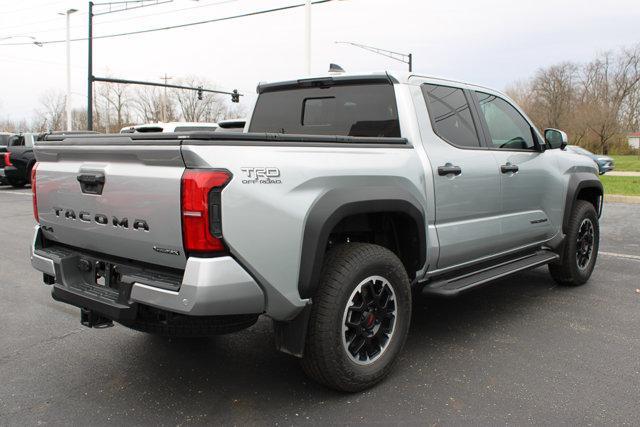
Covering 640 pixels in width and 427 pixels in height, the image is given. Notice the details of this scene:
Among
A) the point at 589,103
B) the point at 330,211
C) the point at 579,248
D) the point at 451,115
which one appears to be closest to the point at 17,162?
the point at 451,115

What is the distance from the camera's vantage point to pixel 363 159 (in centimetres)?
324

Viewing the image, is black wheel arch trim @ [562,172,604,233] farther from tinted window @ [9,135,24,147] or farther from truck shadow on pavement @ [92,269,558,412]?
tinted window @ [9,135,24,147]

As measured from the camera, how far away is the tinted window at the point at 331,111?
391 centimetres

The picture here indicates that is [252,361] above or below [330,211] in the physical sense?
below

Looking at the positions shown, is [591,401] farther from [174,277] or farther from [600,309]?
[174,277]

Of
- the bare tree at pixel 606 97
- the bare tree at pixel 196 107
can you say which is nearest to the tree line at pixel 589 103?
the bare tree at pixel 606 97

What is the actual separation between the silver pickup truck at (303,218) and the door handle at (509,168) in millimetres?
17

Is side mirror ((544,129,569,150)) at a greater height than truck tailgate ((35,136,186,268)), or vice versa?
side mirror ((544,129,569,150))

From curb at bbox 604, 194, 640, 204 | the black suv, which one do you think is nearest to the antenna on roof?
curb at bbox 604, 194, 640, 204

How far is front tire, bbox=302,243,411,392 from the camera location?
117 inches

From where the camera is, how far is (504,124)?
191 inches

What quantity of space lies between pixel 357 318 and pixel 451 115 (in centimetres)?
183

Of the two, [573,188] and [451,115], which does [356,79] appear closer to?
[451,115]

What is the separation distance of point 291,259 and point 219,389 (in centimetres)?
108
